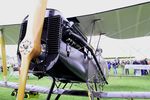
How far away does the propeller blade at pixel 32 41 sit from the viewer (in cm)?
429

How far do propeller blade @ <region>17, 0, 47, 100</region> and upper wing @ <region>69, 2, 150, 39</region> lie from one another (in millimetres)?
2945

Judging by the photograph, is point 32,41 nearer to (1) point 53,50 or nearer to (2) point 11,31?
(1) point 53,50

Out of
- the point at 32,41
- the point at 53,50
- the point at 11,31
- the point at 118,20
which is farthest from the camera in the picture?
the point at 11,31

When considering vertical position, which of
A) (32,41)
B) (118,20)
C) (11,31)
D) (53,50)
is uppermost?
(118,20)

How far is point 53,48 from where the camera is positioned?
4.75m

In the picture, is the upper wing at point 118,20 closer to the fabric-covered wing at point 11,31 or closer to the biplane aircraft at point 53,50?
the biplane aircraft at point 53,50

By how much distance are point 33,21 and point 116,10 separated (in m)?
4.36

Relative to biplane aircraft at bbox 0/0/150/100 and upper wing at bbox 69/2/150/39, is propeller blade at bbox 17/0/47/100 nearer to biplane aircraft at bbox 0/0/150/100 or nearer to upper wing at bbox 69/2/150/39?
biplane aircraft at bbox 0/0/150/100

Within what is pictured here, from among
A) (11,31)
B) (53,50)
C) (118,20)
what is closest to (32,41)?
(53,50)

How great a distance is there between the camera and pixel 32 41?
4.34 meters

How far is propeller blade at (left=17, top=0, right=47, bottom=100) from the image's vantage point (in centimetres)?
429

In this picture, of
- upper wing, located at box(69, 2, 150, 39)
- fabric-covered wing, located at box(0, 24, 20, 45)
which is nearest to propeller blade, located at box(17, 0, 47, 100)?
upper wing, located at box(69, 2, 150, 39)

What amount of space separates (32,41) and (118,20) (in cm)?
535

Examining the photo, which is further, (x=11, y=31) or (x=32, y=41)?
(x=11, y=31)
